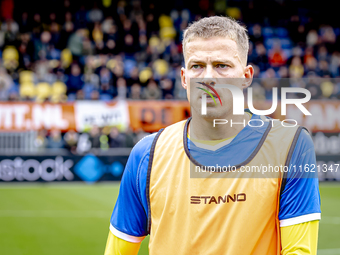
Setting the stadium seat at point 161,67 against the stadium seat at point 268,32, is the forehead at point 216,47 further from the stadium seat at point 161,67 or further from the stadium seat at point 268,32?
the stadium seat at point 268,32

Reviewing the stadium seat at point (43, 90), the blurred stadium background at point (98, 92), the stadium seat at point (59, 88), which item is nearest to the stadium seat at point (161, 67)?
the blurred stadium background at point (98, 92)

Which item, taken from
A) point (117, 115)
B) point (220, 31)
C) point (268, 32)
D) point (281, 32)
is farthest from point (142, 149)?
point (281, 32)

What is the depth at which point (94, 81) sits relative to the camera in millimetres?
13938

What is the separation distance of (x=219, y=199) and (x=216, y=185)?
70mm

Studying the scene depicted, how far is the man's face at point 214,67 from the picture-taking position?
1.93 meters

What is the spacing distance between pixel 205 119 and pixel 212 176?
0.28m

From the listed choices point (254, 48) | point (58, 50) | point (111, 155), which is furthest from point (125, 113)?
point (254, 48)

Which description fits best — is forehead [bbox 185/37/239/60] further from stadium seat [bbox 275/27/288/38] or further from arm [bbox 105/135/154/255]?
stadium seat [bbox 275/27/288/38]

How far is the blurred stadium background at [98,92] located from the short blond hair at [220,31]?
520 cm

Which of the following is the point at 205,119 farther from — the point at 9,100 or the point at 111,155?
the point at 9,100

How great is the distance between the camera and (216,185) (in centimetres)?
195

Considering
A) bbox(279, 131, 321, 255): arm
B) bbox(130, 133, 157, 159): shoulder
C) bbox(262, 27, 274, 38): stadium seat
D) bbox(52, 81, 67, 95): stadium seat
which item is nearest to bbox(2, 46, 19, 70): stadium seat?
bbox(52, 81, 67, 95): stadium seat

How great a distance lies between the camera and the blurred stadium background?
29.4ft

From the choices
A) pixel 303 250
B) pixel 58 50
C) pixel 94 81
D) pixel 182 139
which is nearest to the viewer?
pixel 303 250
